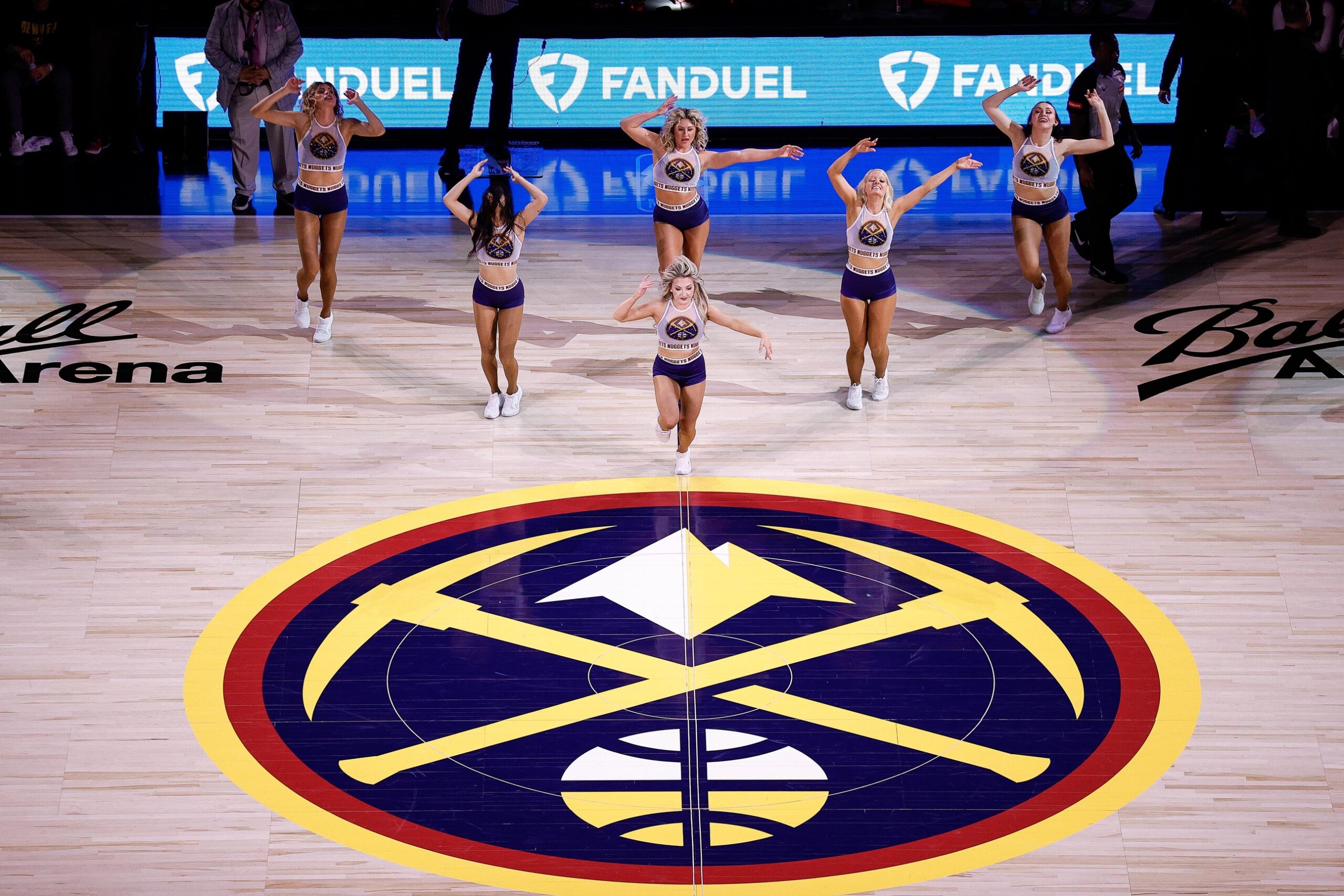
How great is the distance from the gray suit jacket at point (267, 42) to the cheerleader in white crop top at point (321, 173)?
1.82 m

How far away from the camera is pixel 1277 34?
11969 millimetres

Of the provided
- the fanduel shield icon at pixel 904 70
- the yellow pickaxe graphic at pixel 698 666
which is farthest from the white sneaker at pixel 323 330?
the fanduel shield icon at pixel 904 70

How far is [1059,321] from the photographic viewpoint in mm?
10828

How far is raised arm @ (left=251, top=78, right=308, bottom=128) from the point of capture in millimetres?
10273

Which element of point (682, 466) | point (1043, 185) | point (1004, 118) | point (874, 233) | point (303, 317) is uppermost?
point (1004, 118)

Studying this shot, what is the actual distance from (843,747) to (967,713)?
695 millimetres

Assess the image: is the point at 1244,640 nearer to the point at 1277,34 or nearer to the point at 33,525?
the point at 1277,34

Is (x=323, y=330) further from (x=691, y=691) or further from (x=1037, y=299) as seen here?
(x=1037, y=299)

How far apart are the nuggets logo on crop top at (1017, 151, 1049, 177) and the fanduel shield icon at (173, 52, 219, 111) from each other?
7576mm

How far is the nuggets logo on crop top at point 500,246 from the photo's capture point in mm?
9414

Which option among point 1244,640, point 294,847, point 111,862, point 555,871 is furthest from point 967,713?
point 111,862

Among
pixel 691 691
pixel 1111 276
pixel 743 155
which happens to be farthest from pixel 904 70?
pixel 691 691

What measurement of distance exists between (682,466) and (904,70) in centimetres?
644

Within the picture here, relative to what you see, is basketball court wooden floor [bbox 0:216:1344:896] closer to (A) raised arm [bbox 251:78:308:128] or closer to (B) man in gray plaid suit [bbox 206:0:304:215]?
(B) man in gray plaid suit [bbox 206:0:304:215]
